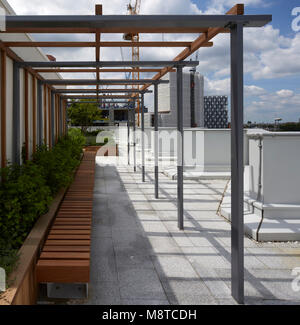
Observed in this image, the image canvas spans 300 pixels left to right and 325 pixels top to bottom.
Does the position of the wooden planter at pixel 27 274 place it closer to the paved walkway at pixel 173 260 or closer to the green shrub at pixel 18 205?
the green shrub at pixel 18 205

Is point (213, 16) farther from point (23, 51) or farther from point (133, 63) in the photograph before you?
point (23, 51)

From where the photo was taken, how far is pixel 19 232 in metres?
4.27

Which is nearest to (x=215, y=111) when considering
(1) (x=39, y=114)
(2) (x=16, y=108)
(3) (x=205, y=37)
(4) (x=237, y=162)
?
(1) (x=39, y=114)

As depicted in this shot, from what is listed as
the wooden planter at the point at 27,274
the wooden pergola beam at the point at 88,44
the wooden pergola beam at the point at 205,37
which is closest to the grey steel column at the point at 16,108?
the wooden pergola beam at the point at 88,44

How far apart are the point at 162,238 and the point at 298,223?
7.28ft

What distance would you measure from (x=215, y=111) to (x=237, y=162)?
134114 millimetres

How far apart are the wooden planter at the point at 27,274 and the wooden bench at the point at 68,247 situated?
78 mm

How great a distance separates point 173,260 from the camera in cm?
460

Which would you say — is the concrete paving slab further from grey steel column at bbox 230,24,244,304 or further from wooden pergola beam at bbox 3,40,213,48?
wooden pergola beam at bbox 3,40,213,48

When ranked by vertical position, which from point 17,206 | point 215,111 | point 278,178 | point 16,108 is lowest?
point 17,206

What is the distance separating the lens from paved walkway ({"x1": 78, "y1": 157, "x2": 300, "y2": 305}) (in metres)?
3.62

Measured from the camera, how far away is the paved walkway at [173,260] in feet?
11.9

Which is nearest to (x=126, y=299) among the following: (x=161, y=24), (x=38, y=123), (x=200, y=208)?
(x=161, y=24)

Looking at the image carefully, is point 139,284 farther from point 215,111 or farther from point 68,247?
point 215,111
